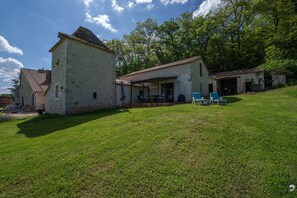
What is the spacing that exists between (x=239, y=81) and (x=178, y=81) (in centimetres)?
1169

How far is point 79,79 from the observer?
12.3 meters

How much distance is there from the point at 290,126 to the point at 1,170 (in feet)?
29.9

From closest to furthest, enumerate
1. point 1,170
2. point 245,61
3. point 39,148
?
point 1,170, point 39,148, point 245,61

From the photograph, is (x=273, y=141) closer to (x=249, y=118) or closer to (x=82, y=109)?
(x=249, y=118)

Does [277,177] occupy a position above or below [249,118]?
below

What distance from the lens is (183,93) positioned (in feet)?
54.3

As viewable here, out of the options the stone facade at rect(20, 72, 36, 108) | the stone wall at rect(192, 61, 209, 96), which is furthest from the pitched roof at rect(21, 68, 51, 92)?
the stone wall at rect(192, 61, 209, 96)

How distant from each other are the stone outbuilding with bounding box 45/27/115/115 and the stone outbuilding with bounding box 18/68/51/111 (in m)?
7.36

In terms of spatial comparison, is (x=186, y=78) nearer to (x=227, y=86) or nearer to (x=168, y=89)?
(x=168, y=89)

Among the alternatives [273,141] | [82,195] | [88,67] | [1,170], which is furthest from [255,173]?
[88,67]

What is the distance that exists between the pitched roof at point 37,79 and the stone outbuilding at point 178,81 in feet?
41.6

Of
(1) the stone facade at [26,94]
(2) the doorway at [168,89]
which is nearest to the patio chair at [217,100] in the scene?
(2) the doorway at [168,89]

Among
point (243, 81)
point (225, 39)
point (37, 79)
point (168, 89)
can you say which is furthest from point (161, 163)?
point (225, 39)

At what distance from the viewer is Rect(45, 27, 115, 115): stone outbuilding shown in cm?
1170
